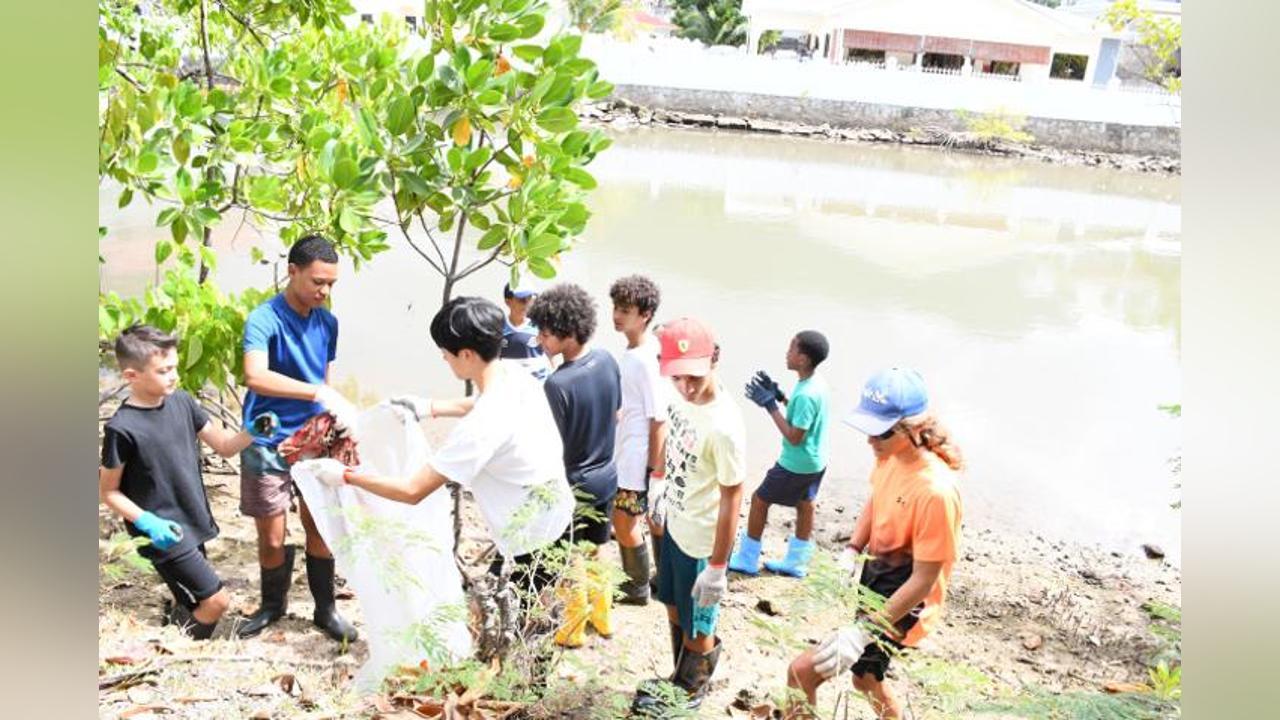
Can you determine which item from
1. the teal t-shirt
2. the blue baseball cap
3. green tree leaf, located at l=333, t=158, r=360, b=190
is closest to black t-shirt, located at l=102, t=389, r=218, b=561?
green tree leaf, located at l=333, t=158, r=360, b=190

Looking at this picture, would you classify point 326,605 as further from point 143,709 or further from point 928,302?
point 928,302

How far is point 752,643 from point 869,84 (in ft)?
80.5

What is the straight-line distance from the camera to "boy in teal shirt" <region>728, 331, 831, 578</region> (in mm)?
4234

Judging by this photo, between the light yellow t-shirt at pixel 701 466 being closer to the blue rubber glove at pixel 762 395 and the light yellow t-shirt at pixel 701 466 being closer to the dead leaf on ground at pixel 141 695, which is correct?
the blue rubber glove at pixel 762 395

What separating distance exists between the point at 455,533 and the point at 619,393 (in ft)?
3.40

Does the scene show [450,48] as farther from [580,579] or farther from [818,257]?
[818,257]

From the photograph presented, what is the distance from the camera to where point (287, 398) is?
11.4 feet

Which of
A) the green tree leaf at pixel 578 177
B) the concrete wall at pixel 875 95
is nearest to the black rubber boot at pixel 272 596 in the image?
the green tree leaf at pixel 578 177

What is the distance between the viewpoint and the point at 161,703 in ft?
8.41

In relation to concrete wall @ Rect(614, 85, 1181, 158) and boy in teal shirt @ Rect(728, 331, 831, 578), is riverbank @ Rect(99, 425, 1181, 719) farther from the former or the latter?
concrete wall @ Rect(614, 85, 1181, 158)

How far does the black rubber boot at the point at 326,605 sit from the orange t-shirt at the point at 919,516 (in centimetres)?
192

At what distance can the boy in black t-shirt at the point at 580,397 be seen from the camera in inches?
136
